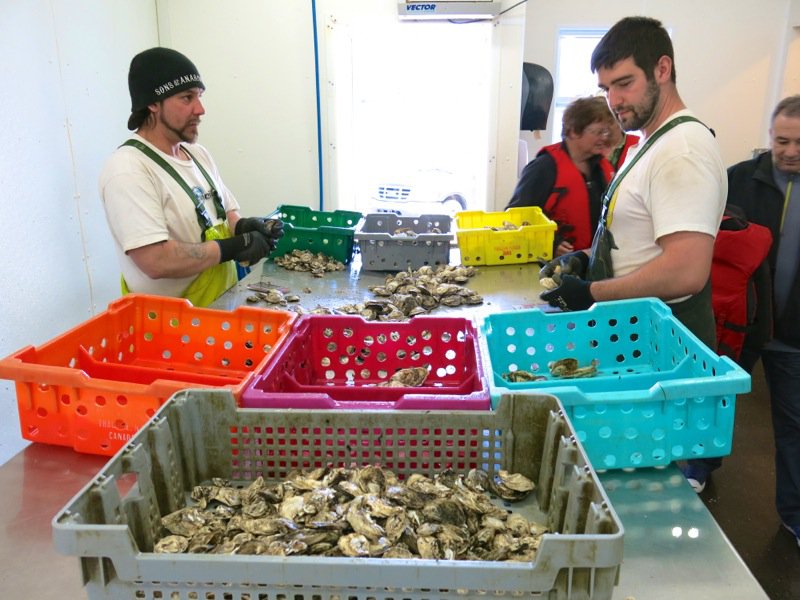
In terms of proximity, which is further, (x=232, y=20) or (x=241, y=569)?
(x=232, y=20)

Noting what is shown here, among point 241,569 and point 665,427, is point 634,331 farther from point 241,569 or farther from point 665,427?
point 241,569

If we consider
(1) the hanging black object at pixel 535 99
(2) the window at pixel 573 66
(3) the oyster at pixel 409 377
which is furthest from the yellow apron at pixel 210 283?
(2) the window at pixel 573 66

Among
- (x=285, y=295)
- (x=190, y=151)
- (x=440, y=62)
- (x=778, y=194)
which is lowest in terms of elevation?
(x=285, y=295)

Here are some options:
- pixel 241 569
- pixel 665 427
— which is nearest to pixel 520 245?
pixel 665 427

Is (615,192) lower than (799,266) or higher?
higher

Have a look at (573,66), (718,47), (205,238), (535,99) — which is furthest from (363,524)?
(718,47)

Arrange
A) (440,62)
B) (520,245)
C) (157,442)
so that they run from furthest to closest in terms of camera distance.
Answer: (440,62)
(520,245)
(157,442)

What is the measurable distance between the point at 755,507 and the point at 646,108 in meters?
2.02

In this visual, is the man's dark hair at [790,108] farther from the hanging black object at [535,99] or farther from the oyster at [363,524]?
the hanging black object at [535,99]

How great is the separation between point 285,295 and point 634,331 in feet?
4.47

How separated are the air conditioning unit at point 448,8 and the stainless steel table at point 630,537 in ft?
11.9

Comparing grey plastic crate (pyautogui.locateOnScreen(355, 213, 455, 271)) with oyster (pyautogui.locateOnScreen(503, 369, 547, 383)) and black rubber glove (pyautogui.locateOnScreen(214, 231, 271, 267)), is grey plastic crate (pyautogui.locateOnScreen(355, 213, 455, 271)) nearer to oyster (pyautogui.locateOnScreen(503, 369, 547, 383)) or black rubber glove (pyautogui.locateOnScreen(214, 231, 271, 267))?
black rubber glove (pyautogui.locateOnScreen(214, 231, 271, 267))

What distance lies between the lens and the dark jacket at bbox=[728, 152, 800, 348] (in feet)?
7.91

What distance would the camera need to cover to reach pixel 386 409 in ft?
3.82
